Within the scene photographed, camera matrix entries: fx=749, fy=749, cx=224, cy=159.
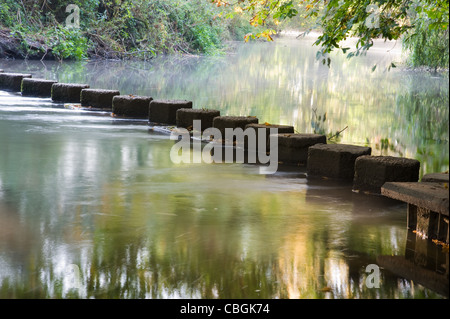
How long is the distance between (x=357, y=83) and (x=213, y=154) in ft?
50.3

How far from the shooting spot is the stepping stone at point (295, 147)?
8.56 m

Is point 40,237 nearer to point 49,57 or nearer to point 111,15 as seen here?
point 49,57

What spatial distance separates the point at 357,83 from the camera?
23.5 metres

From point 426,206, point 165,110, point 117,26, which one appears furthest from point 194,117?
point 117,26

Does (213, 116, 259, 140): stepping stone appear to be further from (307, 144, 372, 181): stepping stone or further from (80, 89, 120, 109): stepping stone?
(80, 89, 120, 109): stepping stone

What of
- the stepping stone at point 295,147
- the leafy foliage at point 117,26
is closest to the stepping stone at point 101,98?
the stepping stone at point 295,147

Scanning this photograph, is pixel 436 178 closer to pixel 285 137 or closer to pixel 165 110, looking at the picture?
pixel 285 137

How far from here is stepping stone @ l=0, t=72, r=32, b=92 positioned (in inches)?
644

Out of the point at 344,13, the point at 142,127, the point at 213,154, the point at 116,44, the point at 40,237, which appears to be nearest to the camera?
the point at 40,237

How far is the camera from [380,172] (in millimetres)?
6988

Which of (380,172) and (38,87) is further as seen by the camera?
(38,87)

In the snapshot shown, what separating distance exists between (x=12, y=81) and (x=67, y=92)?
2.67 metres

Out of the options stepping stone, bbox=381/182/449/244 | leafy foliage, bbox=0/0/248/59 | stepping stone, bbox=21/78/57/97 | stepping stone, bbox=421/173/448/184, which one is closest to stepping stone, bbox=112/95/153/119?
stepping stone, bbox=21/78/57/97

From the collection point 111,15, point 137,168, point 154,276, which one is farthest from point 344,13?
point 111,15
